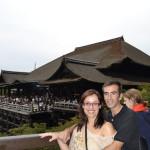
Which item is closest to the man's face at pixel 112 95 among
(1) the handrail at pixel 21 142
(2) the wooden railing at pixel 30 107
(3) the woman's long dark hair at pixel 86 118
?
(3) the woman's long dark hair at pixel 86 118

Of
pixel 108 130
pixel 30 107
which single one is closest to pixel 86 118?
pixel 108 130

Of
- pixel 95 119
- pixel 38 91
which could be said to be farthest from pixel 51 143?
pixel 38 91

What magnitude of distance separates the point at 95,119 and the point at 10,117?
32.5 metres

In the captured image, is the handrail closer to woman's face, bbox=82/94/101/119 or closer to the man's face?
woman's face, bbox=82/94/101/119

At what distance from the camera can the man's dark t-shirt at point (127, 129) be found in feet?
11.0

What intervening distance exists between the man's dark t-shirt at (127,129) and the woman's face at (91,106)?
0.21 m

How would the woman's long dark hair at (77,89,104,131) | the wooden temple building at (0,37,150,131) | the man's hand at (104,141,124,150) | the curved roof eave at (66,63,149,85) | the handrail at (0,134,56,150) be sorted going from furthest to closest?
1. the wooden temple building at (0,37,150,131)
2. the curved roof eave at (66,63,149,85)
3. the handrail at (0,134,56,150)
4. the woman's long dark hair at (77,89,104,131)
5. the man's hand at (104,141,124,150)

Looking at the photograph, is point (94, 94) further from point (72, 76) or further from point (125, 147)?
point (72, 76)

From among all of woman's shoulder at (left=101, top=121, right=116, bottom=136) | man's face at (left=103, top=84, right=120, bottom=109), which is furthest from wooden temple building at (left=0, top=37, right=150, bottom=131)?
woman's shoulder at (left=101, top=121, right=116, bottom=136)

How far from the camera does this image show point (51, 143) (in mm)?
4148

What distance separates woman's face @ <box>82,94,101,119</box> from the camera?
3537mm

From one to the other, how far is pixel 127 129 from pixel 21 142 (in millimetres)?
1104

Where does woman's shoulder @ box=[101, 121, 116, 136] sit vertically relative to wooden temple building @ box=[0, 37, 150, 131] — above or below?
below

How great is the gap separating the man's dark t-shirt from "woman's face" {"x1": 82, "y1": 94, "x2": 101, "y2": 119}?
206 mm
